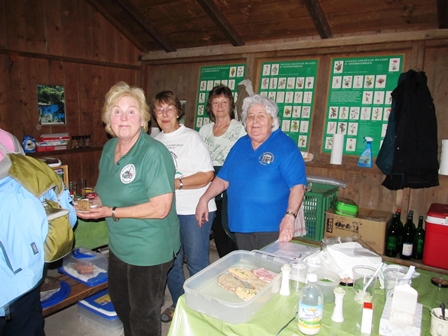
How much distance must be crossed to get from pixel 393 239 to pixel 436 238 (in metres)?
0.35

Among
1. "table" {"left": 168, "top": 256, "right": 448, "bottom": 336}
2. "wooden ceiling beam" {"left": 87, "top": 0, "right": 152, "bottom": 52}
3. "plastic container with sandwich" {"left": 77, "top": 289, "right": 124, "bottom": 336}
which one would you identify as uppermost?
"wooden ceiling beam" {"left": 87, "top": 0, "right": 152, "bottom": 52}

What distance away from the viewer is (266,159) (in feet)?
6.47

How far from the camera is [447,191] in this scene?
299 cm

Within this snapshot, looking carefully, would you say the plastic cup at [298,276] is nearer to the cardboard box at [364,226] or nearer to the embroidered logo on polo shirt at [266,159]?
the embroidered logo on polo shirt at [266,159]

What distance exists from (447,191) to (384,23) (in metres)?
1.55

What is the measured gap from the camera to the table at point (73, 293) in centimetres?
206

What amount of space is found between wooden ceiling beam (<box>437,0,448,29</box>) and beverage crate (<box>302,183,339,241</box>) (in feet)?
5.23

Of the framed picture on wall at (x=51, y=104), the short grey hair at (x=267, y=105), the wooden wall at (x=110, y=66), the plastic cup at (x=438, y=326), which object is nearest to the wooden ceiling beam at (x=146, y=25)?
the wooden wall at (x=110, y=66)

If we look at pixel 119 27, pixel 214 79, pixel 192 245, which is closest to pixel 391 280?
pixel 192 245

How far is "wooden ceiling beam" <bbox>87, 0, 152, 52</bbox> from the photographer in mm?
4051

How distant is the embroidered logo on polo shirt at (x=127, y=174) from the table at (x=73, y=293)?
989mm

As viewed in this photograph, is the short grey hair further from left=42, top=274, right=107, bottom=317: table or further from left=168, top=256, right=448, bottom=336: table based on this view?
left=42, top=274, right=107, bottom=317: table

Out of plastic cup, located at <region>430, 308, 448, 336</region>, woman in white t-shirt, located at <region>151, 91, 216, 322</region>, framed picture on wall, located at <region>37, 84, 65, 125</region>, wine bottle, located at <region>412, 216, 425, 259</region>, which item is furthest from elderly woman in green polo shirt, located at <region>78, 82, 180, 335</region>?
framed picture on wall, located at <region>37, 84, 65, 125</region>

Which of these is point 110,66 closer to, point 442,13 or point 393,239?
point 442,13
